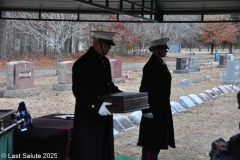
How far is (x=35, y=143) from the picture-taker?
430 centimetres

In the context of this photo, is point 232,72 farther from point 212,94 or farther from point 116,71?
point 116,71

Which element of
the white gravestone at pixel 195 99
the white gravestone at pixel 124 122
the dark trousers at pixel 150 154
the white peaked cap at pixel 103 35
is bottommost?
the white gravestone at pixel 124 122

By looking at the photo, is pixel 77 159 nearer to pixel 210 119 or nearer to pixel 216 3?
pixel 216 3

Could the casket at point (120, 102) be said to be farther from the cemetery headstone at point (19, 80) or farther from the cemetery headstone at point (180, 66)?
the cemetery headstone at point (180, 66)

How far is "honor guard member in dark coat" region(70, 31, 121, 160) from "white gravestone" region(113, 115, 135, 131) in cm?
497

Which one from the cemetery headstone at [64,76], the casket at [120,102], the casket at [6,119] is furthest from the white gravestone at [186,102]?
the casket at [6,119]

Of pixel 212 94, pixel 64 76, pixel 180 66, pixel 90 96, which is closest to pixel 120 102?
pixel 90 96

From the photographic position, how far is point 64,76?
16484mm

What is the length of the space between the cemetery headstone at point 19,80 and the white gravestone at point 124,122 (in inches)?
236

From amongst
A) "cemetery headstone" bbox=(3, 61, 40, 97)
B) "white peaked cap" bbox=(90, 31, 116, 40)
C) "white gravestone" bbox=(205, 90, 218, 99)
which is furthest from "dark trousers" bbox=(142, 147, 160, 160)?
"white gravestone" bbox=(205, 90, 218, 99)

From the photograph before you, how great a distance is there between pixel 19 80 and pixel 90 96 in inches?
438

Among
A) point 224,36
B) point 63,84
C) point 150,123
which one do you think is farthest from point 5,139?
point 224,36

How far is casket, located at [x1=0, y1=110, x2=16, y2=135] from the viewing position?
3.71m

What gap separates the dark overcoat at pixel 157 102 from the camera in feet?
17.6
